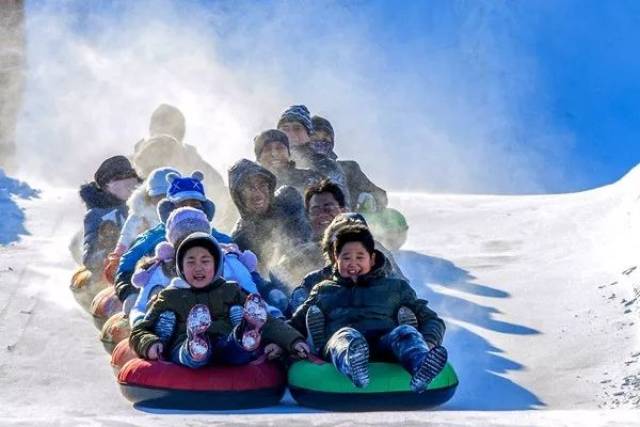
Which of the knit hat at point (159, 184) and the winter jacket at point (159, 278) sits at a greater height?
the knit hat at point (159, 184)

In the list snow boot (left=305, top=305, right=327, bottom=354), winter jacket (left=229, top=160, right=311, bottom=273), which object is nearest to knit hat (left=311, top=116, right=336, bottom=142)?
winter jacket (left=229, top=160, right=311, bottom=273)

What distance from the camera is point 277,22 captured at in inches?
1271

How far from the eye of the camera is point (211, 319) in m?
4.62

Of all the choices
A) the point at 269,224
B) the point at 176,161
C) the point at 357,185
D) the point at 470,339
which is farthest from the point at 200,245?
the point at 176,161

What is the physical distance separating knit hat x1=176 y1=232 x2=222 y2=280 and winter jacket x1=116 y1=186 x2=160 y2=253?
1.74 m

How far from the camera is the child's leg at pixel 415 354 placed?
4.27 metres

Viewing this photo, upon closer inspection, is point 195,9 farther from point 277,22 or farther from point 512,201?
point 512,201

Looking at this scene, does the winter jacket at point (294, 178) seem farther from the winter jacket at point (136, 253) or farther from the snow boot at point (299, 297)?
the snow boot at point (299, 297)

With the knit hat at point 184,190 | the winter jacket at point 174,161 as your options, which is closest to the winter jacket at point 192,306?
the knit hat at point 184,190

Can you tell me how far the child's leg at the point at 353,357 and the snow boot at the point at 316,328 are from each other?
339mm

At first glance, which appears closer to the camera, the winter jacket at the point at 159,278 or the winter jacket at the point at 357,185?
the winter jacket at the point at 159,278

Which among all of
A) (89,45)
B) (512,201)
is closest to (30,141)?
(89,45)

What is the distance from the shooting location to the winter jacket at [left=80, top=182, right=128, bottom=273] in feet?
22.9

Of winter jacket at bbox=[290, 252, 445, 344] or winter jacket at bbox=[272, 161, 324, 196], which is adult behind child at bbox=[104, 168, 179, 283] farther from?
winter jacket at bbox=[290, 252, 445, 344]
